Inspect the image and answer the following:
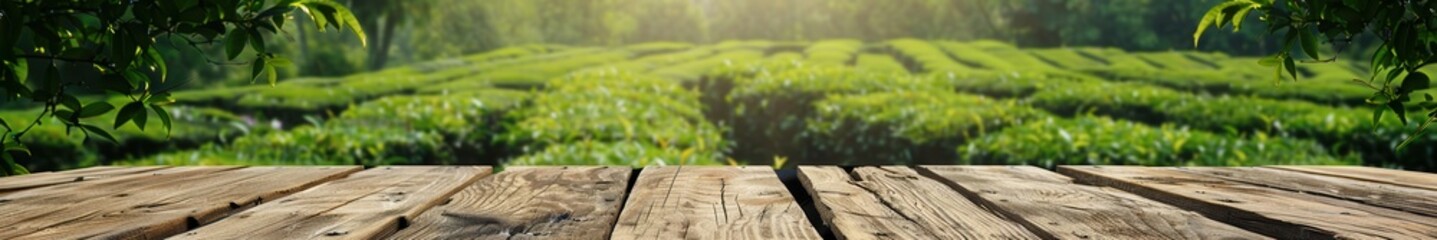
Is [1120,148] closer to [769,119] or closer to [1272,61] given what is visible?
[769,119]

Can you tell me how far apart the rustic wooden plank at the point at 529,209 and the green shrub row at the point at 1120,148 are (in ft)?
20.2

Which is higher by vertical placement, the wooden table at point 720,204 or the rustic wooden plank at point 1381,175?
the wooden table at point 720,204

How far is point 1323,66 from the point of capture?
1593cm

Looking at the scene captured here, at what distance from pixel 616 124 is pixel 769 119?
7.19 ft

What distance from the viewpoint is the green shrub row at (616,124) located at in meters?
7.68

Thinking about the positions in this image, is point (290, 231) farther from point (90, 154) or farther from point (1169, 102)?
point (1169, 102)

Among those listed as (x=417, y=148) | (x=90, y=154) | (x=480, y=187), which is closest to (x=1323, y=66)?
(x=417, y=148)

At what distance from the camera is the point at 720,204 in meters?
1.79

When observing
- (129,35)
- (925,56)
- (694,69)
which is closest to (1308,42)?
(129,35)

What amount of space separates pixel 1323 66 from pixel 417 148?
1336cm

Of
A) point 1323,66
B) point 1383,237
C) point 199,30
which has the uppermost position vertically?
point 199,30

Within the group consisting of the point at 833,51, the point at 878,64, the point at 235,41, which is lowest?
the point at 878,64

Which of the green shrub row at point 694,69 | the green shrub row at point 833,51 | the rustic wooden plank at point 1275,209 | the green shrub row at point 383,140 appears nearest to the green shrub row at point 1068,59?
the green shrub row at point 833,51

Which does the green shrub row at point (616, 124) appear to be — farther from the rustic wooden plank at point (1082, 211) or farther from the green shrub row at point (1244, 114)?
the rustic wooden plank at point (1082, 211)
